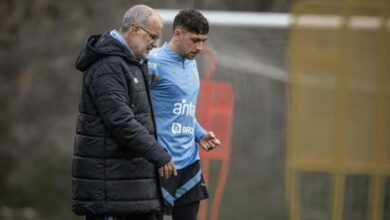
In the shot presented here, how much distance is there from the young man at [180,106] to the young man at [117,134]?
2.16 ft

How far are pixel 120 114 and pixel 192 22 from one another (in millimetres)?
1092

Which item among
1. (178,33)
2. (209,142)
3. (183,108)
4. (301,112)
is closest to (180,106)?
(183,108)

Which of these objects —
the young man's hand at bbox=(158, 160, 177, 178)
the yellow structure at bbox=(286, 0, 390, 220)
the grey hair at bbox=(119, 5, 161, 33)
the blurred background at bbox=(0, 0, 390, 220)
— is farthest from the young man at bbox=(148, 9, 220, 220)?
the yellow structure at bbox=(286, 0, 390, 220)

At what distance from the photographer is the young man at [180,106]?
6785 millimetres

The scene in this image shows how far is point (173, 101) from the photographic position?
6789 millimetres

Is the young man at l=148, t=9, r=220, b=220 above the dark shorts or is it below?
above

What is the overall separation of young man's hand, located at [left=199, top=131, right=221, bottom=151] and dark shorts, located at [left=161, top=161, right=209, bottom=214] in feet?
0.49

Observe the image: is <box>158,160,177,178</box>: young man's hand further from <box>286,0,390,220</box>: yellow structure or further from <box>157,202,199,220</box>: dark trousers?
<box>286,0,390,220</box>: yellow structure

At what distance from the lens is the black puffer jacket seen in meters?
5.90

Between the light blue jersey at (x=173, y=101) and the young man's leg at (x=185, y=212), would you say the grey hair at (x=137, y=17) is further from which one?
the young man's leg at (x=185, y=212)

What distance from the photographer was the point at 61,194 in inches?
505

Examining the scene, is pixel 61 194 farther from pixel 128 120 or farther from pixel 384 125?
pixel 128 120

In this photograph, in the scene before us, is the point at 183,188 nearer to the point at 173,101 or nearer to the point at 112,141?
the point at 173,101

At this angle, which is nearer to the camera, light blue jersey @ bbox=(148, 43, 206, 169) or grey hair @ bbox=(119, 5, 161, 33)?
grey hair @ bbox=(119, 5, 161, 33)
